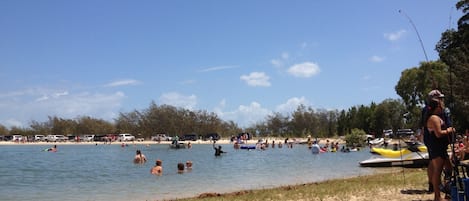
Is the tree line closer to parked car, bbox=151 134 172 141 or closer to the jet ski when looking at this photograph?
parked car, bbox=151 134 172 141

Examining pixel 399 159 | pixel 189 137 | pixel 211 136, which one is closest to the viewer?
pixel 399 159

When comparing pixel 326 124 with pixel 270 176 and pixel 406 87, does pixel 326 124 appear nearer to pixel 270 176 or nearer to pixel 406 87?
pixel 406 87

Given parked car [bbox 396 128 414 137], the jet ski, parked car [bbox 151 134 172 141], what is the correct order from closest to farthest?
parked car [bbox 396 128 414 137] → the jet ski → parked car [bbox 151 134 172 141]

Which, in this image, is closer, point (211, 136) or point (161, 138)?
point (161, 138)

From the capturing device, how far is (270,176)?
22547 mm

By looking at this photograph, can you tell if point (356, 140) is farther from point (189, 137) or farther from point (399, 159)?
point (189, 137)

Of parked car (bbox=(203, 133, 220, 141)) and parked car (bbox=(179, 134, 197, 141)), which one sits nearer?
parked car (bbox=(179, 134, 197, 141))

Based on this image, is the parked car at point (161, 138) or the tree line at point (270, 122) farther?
the parked car at point (161, 138)

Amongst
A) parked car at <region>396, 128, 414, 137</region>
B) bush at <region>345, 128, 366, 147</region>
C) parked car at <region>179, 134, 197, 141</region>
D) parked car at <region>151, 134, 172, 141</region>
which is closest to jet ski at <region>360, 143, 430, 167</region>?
parked car at <region>396, 128, 414, 137</region>

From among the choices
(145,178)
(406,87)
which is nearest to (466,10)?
(406,87)

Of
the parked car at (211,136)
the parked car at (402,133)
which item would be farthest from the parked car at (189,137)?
the parked car at (402,133)

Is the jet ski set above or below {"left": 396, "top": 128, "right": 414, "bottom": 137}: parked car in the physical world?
below

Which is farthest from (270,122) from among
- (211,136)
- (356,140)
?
(356,140)

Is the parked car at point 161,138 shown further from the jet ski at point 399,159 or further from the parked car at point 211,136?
the jet ski at point 399,159
